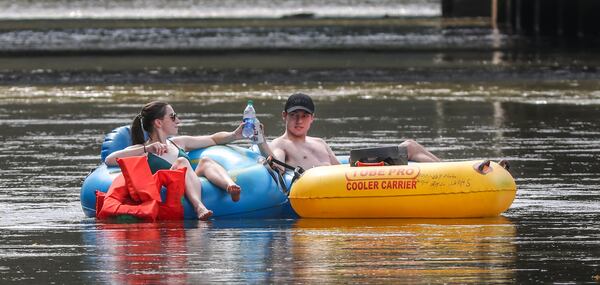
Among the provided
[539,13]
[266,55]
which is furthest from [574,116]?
[539,13]

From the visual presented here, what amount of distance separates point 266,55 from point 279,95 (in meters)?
13.5

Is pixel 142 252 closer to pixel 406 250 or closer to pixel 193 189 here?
pixel 193 189

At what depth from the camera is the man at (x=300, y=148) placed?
1146cm

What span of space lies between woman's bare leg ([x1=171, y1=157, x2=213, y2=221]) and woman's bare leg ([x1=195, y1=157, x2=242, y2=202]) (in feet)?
0.39

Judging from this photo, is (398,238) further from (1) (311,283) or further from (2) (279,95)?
(2) (279,95)

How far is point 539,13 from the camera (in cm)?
5572

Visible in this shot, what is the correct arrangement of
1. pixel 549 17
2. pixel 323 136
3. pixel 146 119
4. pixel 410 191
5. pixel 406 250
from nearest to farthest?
pixel 406 250
pixel 410 191
pixel 146 119
pixel 323 136
pixel 549 17

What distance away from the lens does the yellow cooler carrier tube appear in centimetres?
1062

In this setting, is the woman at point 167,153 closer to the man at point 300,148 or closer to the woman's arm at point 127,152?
the woman's arm at point 127,152

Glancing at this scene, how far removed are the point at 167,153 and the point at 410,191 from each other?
1770 millimetres

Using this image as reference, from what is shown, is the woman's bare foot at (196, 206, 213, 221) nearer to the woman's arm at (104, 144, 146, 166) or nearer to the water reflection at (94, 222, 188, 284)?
the water reflection at (94, 222, 188, 284)

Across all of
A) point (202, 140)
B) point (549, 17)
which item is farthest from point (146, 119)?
point (549, 17)

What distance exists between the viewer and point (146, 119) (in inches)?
436

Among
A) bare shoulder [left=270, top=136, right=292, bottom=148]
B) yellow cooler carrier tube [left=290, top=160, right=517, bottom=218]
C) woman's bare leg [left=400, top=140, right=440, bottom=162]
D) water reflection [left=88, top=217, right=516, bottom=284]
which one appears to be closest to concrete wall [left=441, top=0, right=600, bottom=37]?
woman's bare leg [left=400, top=140, right=440, bottom=162]
